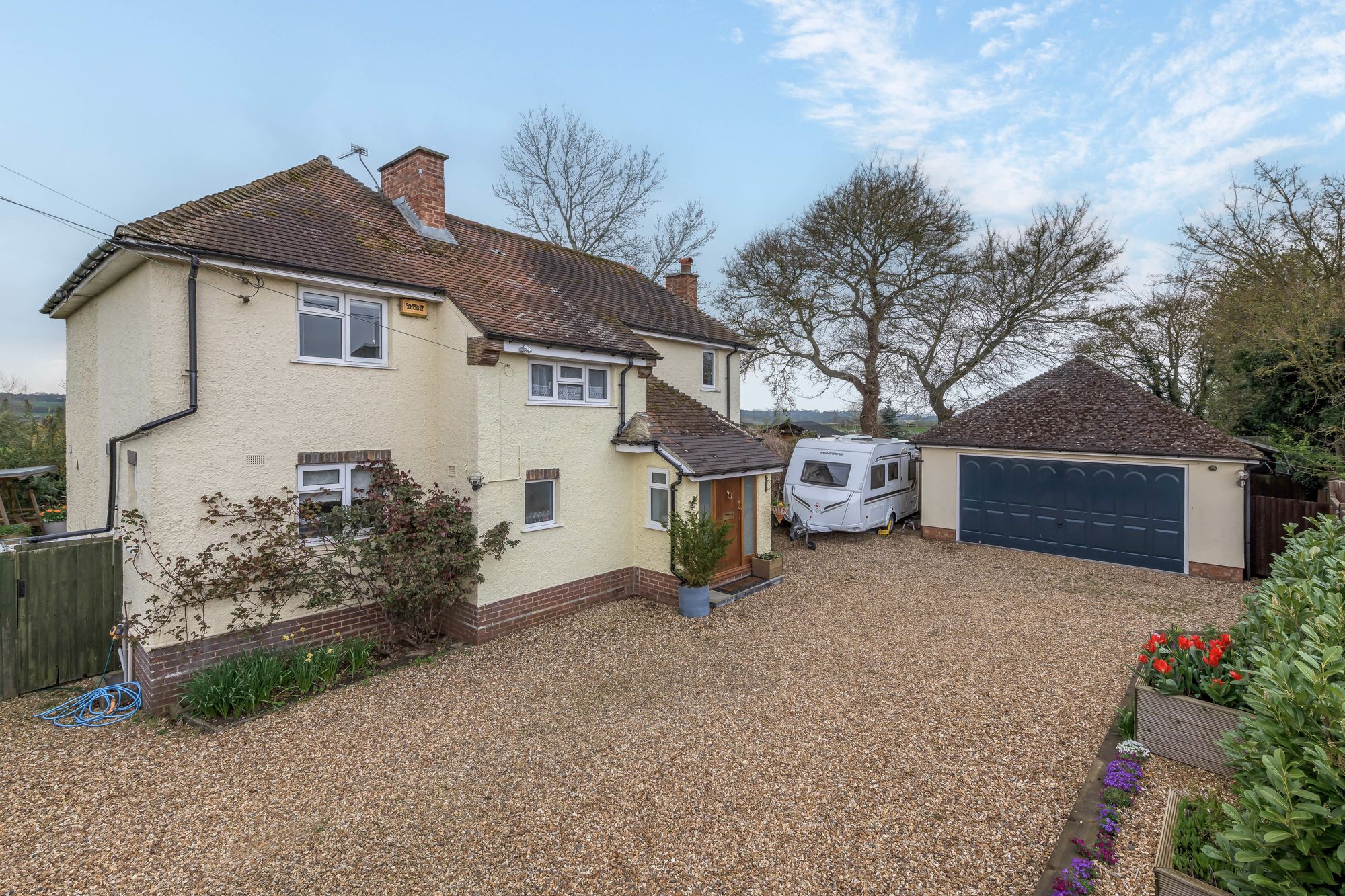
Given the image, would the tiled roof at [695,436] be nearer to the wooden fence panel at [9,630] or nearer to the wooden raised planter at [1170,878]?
the wooden raised planter at [1170,878]

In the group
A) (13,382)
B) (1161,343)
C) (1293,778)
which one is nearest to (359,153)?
(1293,778)

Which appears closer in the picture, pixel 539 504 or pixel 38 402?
pixel 539 504

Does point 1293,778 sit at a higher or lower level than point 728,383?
lower

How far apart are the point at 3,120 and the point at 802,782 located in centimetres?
→ 1142

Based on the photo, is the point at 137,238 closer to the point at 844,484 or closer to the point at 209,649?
the point at 209,649

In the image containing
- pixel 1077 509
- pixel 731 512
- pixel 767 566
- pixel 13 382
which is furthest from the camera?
pixel 13 382

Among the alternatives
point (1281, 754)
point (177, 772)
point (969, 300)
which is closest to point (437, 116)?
point (177, 772)

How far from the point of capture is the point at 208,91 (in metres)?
9.18

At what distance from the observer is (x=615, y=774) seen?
5598 millimetres

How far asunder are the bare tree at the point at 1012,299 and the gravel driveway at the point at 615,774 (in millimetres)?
16381

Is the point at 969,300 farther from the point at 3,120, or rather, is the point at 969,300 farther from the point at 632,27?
the point at 3,120

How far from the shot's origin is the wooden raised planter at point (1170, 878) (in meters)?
3.16

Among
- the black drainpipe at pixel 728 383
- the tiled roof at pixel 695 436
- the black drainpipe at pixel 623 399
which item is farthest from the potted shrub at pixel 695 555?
the black drainpipe at pixel 728 383

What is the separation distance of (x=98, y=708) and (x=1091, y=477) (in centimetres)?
1873
